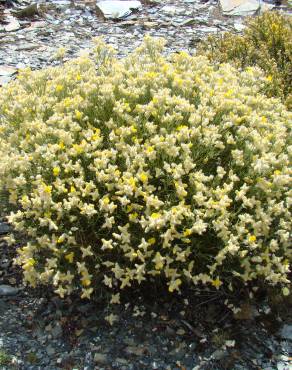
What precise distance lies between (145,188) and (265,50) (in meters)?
4.07

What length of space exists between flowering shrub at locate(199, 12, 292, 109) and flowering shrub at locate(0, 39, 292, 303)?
2168mm

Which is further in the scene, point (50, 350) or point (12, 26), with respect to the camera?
point (12, 26)

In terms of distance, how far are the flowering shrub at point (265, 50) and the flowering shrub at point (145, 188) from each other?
A: 217 centimetres

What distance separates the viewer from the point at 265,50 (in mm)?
6945

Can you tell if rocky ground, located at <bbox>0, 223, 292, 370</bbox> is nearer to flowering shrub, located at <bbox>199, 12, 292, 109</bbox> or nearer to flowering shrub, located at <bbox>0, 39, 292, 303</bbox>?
flowering shrub, located at <bbox>0, 39, 292, 303</bbox>

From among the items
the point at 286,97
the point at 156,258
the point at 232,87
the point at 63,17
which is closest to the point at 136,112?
the point at 232,87

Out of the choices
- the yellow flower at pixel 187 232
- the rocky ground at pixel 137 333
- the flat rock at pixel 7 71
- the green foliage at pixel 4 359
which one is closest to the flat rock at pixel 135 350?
the rocky ground at pixel 137 333

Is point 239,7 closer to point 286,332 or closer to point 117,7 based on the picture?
point 117,7

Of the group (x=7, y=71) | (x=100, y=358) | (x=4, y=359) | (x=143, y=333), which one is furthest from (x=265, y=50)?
(x=4, y=359)

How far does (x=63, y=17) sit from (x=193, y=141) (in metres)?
8.13

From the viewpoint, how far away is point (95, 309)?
4.06 m

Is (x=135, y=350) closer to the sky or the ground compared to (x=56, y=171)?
closer to the ground

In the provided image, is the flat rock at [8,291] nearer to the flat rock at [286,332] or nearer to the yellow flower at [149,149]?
the yellow flower at [149,149]

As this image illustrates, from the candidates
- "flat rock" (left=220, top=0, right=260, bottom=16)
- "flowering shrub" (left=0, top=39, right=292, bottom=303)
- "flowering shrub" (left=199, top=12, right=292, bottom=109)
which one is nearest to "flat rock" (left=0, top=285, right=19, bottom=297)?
"flowering shrub" (left=0, top=39, right=292, bottom=303)
